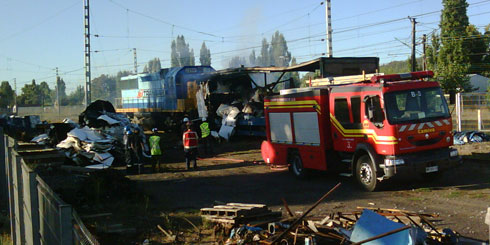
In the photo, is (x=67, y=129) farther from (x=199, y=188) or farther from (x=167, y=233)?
(x=167, y=233)

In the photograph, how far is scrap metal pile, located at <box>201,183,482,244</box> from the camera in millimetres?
6746

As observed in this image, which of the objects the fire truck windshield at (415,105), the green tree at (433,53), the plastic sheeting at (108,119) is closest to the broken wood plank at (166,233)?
the fire truck windshield at (415,105)

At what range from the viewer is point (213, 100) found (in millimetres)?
27828

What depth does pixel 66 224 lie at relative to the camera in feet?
11.2

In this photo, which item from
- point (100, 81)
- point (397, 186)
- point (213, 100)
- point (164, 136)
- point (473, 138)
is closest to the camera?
point (397, 186)

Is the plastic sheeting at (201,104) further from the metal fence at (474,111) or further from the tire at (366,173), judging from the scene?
the tire at (366,173)

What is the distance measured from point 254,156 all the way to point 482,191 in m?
10.3

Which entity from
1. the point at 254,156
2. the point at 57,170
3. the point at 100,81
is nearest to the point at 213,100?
the point at 254,156

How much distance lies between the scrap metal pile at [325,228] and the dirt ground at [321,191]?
3.28 feet

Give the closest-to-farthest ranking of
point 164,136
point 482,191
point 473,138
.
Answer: point 482,191, point 473,138, point 164,136

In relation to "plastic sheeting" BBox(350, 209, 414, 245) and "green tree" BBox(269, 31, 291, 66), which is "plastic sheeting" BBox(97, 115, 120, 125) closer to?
"plastic sheeting" BBox(350, 209, 414, 245)

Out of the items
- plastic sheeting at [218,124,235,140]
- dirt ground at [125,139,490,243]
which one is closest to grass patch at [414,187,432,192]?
dirt ground at [125,139,490,243]

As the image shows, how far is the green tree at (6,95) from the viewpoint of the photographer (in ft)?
291

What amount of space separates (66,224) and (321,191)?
9.75 meters
